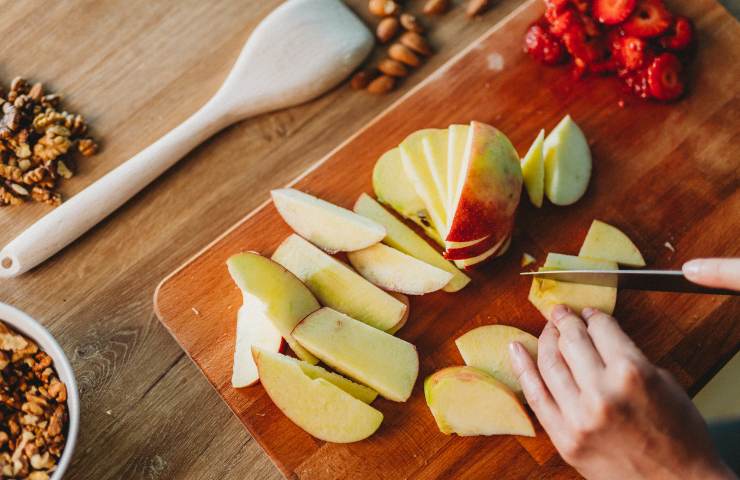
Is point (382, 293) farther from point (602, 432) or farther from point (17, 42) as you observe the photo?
point (17, 42)

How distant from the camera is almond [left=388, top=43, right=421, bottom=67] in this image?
164 centimetres

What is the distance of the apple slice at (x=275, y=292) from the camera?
1.36 metres

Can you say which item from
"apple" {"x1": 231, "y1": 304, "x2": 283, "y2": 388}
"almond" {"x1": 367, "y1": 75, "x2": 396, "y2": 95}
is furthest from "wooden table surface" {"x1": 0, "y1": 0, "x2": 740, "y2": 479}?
"apple" {"x1": 231, "y1": 304, "x2": 283, "y2": 388}

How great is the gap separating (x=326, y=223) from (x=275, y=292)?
0.19 m

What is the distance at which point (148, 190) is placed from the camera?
161cm

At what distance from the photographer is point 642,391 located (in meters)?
1.17

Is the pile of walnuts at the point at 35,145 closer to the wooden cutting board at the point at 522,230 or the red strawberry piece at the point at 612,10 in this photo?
the wooden cutting board at the point at 522,230

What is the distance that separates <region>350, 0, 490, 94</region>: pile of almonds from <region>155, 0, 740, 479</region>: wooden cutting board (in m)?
0.12

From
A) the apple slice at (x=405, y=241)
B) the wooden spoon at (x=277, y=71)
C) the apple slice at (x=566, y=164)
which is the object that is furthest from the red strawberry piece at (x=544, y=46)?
the apple slice at (x=405, y=241)

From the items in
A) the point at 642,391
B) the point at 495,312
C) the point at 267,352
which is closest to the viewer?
the point at 642,391

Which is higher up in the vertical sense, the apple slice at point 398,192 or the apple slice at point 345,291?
the apple slice at point 398,192

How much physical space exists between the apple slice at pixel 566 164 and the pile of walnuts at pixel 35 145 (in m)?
1.08

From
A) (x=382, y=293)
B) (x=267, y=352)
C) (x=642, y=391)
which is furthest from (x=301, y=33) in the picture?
(x=642, y=391)

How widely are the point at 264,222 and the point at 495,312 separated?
55 centimetres
